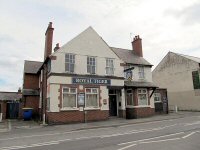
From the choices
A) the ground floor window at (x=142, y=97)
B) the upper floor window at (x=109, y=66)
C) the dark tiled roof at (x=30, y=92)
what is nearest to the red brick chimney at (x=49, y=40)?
the upper floor window at (x=109, y=66)

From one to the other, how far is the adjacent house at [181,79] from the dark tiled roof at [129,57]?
10800mm

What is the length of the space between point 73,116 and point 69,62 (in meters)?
5.36

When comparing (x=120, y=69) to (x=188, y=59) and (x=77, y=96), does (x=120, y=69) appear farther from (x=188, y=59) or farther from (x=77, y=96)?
(x=188, y=59)

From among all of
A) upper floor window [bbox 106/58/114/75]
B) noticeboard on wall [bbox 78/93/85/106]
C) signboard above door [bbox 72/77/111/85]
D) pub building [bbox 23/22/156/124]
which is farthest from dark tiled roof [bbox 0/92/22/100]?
upper floor window [bbox 106/58/114/75]

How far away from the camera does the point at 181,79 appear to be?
36250 millimetres

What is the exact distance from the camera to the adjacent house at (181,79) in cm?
3381

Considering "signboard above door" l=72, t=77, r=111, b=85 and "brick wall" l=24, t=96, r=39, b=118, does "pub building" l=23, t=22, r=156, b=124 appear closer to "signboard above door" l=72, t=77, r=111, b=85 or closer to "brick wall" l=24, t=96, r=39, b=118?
"signboard above door" l=72, t=77, r=111, b=85

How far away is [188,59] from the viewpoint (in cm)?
3519

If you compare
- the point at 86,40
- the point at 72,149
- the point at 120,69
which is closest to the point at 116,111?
the point at 120,69

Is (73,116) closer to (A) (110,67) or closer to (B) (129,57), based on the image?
(A) (110,67)

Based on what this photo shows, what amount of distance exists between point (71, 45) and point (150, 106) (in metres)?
12.2

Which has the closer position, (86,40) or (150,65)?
(86,40)

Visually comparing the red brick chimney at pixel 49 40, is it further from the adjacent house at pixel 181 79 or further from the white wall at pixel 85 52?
the adjacent house at pixel 181 79

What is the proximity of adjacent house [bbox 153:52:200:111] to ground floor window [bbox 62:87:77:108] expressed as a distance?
21.5 m
